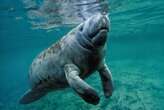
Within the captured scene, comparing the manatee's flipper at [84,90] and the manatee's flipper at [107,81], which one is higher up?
the manatee's flipper at [84,90]

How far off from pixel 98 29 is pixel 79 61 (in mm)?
882

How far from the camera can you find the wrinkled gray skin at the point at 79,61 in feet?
14.9

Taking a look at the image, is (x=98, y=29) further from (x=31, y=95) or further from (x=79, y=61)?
(x=31, y=95)

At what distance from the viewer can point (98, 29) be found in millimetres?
4551

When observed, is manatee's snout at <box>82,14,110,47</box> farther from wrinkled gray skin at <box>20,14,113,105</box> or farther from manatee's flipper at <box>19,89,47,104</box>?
manatee's flipper at <box>19,89,47,104</box>

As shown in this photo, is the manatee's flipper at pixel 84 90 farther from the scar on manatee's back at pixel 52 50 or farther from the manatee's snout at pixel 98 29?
the scar on manatee's back at pixel 52 50

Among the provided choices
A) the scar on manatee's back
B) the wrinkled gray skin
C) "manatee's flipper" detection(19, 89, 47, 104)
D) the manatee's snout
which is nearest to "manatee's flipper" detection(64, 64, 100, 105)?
the wrinkled gray skin

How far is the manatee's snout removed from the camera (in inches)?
178

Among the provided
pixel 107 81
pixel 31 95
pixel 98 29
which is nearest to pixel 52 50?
pixel 107 81

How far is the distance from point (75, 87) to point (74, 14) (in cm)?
1602

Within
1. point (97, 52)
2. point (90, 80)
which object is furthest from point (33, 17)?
point (97, 52)

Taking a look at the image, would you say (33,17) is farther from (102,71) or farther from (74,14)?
(102,71)

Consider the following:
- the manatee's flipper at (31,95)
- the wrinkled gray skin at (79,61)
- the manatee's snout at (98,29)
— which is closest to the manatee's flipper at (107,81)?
the wrinkled gray skin at (79,61)

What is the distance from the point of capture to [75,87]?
4.57 metres
